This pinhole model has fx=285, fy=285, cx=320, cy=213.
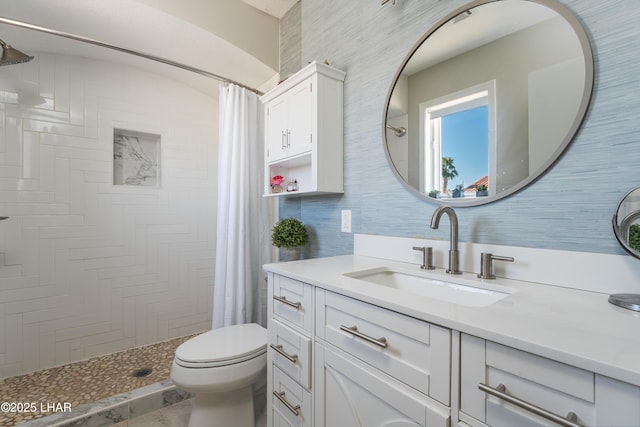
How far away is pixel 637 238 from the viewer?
713mm

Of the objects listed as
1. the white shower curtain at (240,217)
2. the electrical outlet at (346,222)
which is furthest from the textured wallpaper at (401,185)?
the white shower curtain at (240,217)

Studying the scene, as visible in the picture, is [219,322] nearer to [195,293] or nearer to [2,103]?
[195,293]

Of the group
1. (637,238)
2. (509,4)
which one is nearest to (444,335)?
(637,238)

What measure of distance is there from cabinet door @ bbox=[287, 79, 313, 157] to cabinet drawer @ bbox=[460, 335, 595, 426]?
4.23 ft

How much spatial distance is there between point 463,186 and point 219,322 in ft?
5.45

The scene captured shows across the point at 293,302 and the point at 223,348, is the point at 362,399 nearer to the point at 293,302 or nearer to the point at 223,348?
the point at 293,302

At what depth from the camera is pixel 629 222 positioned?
0.73 m

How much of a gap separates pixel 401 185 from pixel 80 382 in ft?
7.90

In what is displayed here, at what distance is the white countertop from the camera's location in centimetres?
46

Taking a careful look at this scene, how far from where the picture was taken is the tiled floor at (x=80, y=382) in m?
1.64

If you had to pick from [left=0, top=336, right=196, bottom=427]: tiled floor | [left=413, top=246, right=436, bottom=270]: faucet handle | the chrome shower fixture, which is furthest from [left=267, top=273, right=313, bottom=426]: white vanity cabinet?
[left=0, top=336, right=196, bottom=427]: tiled floor

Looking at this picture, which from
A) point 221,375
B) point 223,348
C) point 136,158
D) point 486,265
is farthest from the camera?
point 136,158

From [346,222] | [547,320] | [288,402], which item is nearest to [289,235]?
[346,222]

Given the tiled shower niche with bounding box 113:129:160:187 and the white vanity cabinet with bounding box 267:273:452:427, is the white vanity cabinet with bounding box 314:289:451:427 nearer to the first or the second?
the white vanity cabinet with bounding box 267:273:452:427
